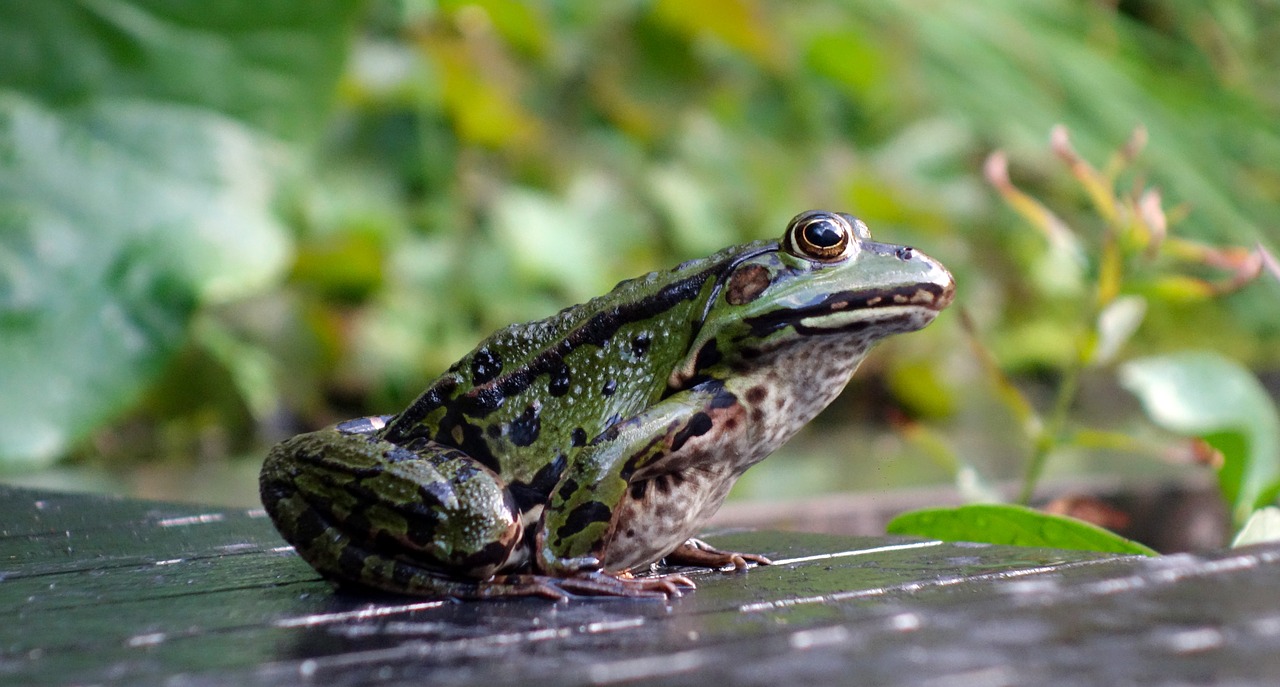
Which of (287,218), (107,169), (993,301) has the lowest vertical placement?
(993,301)

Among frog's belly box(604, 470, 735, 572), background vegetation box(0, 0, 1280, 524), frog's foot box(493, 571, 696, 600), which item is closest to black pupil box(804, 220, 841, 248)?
frog's belly box(604, 470, 735, 572)

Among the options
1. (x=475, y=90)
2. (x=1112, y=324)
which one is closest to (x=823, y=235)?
(x=1112, y=324)

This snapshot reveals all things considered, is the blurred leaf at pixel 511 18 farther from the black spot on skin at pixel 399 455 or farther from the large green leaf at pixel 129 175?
the black spot on skin at pixel 399 455

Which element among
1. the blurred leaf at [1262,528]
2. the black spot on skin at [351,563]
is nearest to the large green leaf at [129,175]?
the black spot on skin at [351,563]

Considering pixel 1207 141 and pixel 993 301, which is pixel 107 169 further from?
pixel 993 301

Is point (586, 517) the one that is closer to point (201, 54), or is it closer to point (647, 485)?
point (647, 485)

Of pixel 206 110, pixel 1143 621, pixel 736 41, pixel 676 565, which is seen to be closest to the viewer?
pixel 1143 621

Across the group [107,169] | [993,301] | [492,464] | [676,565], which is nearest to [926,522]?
[676,565]

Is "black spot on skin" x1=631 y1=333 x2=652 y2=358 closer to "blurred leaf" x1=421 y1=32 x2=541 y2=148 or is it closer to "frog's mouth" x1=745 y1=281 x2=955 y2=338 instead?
"frog's mouth" x1=745 y1=281 x2=955 y2=338
